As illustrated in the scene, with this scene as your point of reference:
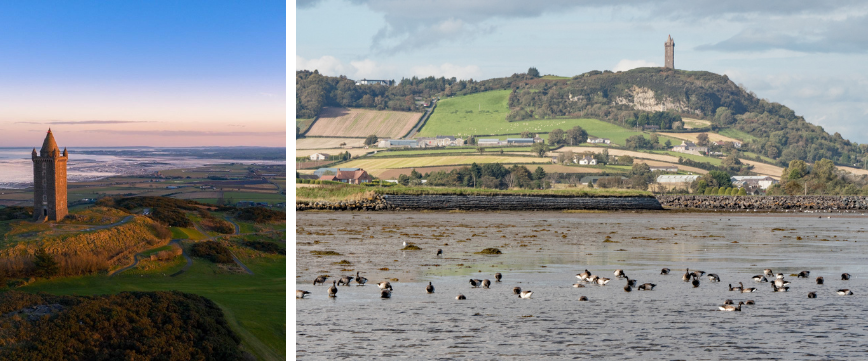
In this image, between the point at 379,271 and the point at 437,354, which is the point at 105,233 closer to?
the point at 379,271

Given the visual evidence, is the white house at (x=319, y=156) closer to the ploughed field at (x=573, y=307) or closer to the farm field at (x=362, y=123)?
the farm field at (x=362, y=123)

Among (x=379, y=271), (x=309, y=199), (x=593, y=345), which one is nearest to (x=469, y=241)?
(x=379, y=271)

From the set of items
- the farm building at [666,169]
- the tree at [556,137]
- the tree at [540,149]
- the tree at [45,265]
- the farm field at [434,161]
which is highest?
the tree at [556,137]

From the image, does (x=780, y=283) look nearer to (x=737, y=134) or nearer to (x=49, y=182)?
(x=49, y=182)

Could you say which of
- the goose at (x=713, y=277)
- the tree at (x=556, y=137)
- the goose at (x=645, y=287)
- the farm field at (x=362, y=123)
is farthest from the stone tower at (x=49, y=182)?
the farm field at (x=362, y=123)

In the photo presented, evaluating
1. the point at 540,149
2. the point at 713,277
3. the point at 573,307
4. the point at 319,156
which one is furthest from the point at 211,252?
the point at 319,156
